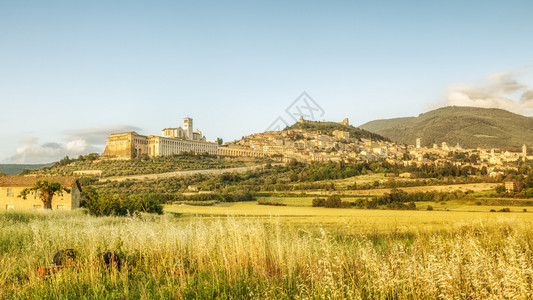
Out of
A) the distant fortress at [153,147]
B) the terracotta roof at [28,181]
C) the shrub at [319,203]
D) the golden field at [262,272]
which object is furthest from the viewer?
the distant fortress at [153,147]

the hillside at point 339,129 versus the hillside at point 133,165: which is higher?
the hillside at point 339,129

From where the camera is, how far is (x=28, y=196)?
1144 inches

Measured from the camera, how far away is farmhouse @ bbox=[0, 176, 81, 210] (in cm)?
2873

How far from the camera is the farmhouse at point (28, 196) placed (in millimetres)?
28734

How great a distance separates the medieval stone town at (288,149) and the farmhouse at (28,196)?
7013cm

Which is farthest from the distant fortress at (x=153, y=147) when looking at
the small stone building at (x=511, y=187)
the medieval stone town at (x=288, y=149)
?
the small stone building at (x=511, y=187)

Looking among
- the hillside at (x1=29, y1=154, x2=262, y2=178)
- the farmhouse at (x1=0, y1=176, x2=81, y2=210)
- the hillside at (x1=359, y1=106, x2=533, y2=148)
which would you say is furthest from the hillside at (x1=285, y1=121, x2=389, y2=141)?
the farmhouse at (x1=0, y1=176, x2=81, y2=210)

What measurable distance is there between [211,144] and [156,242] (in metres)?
120

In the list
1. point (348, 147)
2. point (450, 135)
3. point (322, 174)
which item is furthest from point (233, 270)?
point (450, 135)

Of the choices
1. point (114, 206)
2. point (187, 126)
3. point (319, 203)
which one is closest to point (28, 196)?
point (114, 206)

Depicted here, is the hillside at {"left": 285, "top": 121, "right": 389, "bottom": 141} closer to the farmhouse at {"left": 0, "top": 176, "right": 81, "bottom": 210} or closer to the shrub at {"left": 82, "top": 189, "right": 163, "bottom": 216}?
the farmhouse at {"left": 0, "top": 176, "right": 81, "bottom": 210}

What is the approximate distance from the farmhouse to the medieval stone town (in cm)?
7013

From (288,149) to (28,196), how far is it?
3922 inches

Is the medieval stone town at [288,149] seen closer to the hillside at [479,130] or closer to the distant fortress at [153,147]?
the distant fortress at [153,147]
